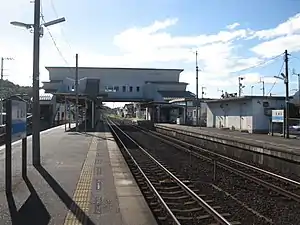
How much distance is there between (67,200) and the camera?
8.79 m

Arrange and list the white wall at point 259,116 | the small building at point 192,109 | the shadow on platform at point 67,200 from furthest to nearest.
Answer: the small building at point 192,109
the white wall at point 259,116
the shadow on platform at point 67,200

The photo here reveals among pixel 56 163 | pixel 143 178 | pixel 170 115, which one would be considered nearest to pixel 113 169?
pixel 143 178

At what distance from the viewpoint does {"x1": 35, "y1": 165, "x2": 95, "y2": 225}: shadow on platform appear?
7.29 meters

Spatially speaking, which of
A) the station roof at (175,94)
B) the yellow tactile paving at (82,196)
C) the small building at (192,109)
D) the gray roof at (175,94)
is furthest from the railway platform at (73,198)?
the gray roof at (175,94)

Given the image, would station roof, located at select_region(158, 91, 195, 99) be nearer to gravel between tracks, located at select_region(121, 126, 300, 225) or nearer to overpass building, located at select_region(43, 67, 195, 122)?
overpass building, located at select_region(43, 67, 195, 122)

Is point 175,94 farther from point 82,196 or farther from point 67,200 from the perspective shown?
point 67,200

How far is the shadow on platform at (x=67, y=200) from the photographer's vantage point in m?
7.29

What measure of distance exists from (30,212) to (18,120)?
335 centimetres

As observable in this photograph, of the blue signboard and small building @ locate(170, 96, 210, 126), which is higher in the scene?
small building @ locate(170, 96, 210, 126)

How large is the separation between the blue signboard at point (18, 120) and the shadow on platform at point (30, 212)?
58.2 inches

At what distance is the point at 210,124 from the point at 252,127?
15129 millimetres

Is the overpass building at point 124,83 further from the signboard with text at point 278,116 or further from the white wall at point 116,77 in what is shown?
the signboard with text at point 278,116

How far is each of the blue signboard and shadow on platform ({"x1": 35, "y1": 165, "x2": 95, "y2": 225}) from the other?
1.38m

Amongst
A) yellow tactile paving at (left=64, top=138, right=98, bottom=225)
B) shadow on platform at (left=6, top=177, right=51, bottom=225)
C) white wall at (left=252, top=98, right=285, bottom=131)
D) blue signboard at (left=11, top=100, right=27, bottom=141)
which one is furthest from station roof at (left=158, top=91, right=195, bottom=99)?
shadow on platform at (left=6, top=177, right=51, bottom=225)
